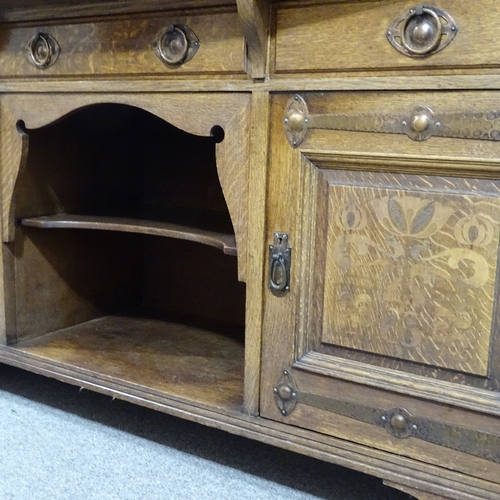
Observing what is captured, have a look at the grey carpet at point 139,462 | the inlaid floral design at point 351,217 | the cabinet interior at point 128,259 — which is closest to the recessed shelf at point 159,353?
the cabinet interior at point 128,259

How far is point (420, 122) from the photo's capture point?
2.70ft

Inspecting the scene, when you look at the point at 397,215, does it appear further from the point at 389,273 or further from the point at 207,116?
the point at 207,116

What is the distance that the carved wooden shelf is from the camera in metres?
1.09

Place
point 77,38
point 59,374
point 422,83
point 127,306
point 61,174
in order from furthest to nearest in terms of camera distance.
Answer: point 127,306
point 61,174
point 59,374
point 77,38
point 422,83

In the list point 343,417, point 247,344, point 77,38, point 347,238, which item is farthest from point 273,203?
point 77,38

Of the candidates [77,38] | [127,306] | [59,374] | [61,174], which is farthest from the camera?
[127,306]

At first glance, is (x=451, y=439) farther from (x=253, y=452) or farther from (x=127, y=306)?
(x=127, y=306)

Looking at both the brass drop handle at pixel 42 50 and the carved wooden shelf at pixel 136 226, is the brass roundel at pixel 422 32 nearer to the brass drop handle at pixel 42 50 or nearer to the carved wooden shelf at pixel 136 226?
the carved wooden shelf at pixel 136 226

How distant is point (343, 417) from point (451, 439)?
0.16 meters

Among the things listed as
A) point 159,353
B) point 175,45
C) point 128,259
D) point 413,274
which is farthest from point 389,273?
point 128,259

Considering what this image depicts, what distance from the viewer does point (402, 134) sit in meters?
0.84

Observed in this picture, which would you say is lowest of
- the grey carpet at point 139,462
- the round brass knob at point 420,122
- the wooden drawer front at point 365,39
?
the grey carpet at point 139,462

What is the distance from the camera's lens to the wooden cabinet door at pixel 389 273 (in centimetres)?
82

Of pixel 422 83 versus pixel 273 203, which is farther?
pixel 273 203
